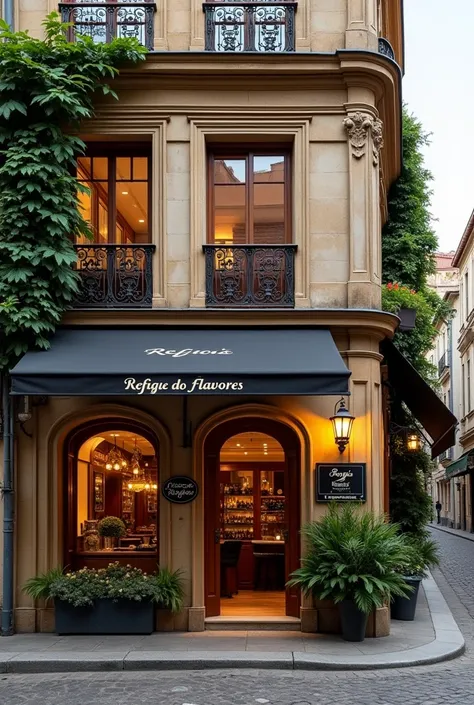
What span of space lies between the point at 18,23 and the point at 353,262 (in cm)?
652

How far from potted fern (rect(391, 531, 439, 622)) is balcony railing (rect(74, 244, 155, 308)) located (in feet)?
18.4

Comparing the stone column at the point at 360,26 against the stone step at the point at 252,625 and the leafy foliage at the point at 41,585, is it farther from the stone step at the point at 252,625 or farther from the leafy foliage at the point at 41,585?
the leafy foliage at the point at 41,585

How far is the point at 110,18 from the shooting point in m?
14.7

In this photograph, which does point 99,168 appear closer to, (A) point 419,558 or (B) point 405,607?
(A) point 419,558

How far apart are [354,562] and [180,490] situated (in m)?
2.83

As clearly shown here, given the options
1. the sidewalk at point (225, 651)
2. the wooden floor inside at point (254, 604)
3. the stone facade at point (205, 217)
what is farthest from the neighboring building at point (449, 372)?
the sidewalk at point (225, 651)

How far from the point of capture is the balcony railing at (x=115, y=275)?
14.1 meters

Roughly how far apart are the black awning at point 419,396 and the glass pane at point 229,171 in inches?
149

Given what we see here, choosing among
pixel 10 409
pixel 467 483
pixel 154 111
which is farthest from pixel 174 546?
pixel 467 483

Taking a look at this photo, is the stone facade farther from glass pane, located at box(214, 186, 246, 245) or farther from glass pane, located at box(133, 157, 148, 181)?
glass pane, located at box(133, 157, 148, 181)

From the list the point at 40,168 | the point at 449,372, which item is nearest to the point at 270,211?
the point at 40,168

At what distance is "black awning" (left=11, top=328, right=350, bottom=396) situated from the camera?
12453 millimetres

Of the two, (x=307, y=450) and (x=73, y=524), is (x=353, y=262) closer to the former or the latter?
(x=307, y=450)

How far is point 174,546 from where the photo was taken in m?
13.8
